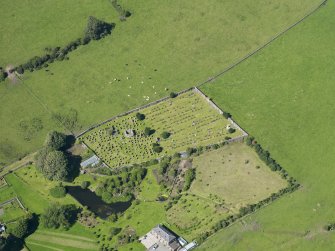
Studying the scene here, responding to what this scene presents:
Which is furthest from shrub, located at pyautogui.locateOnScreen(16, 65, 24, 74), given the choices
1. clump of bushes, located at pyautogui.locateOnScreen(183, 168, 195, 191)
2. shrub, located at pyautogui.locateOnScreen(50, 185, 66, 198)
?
clump of bushes, located at pyautogui.locateOnScreen(183, 168, 195, 191)

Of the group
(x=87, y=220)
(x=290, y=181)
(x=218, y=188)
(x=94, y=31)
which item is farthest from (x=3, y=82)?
(x=290, y=181)

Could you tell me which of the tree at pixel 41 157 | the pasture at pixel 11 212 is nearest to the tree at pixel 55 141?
the tree at pixel 41 157

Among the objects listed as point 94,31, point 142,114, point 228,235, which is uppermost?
point 94,31

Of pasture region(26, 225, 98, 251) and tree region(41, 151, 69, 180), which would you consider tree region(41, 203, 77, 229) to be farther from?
tree region(41, 151, 69, 180)

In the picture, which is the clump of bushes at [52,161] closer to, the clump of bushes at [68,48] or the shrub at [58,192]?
the shrub at [58,192]

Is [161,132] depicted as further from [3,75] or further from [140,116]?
[3,75]

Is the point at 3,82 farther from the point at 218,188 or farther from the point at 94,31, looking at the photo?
the point at 218,188
